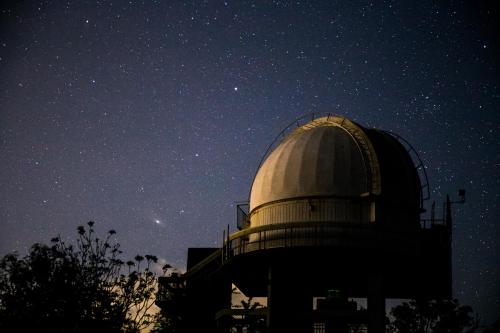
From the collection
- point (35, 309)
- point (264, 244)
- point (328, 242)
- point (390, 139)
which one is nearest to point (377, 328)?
point (328, 242)

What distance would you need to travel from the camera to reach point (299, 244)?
106ft

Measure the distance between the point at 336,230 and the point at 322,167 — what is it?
3559 millimetres

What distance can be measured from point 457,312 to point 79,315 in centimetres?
2860

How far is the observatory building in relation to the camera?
32.3 m

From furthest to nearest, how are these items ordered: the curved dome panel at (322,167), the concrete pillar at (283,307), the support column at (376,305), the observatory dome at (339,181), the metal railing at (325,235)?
the concrete pillar at (283,307) → the curved dome panel at (322,167) → the observatory dome at (339,181) → the support column at (376,305) → the metal railing at (325,235)

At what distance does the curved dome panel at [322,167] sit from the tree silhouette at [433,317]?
15.3 metres

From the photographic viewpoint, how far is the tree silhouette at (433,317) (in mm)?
45031

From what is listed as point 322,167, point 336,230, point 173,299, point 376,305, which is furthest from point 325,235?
point 173,299

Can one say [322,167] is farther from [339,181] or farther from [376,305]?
[376,305]

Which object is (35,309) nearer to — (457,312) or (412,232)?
(412,232)

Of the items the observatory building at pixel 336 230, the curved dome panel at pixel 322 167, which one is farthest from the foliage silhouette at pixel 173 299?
the curved dome panel at pixel 322 167

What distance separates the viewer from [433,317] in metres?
45.5

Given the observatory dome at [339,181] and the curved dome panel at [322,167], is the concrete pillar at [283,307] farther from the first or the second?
the curved dome panel at [322,167]

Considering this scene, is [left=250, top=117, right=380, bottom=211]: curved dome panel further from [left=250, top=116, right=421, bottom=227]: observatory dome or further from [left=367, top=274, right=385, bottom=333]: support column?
[left=367, top=274, right=385, bottom=333]: support column
